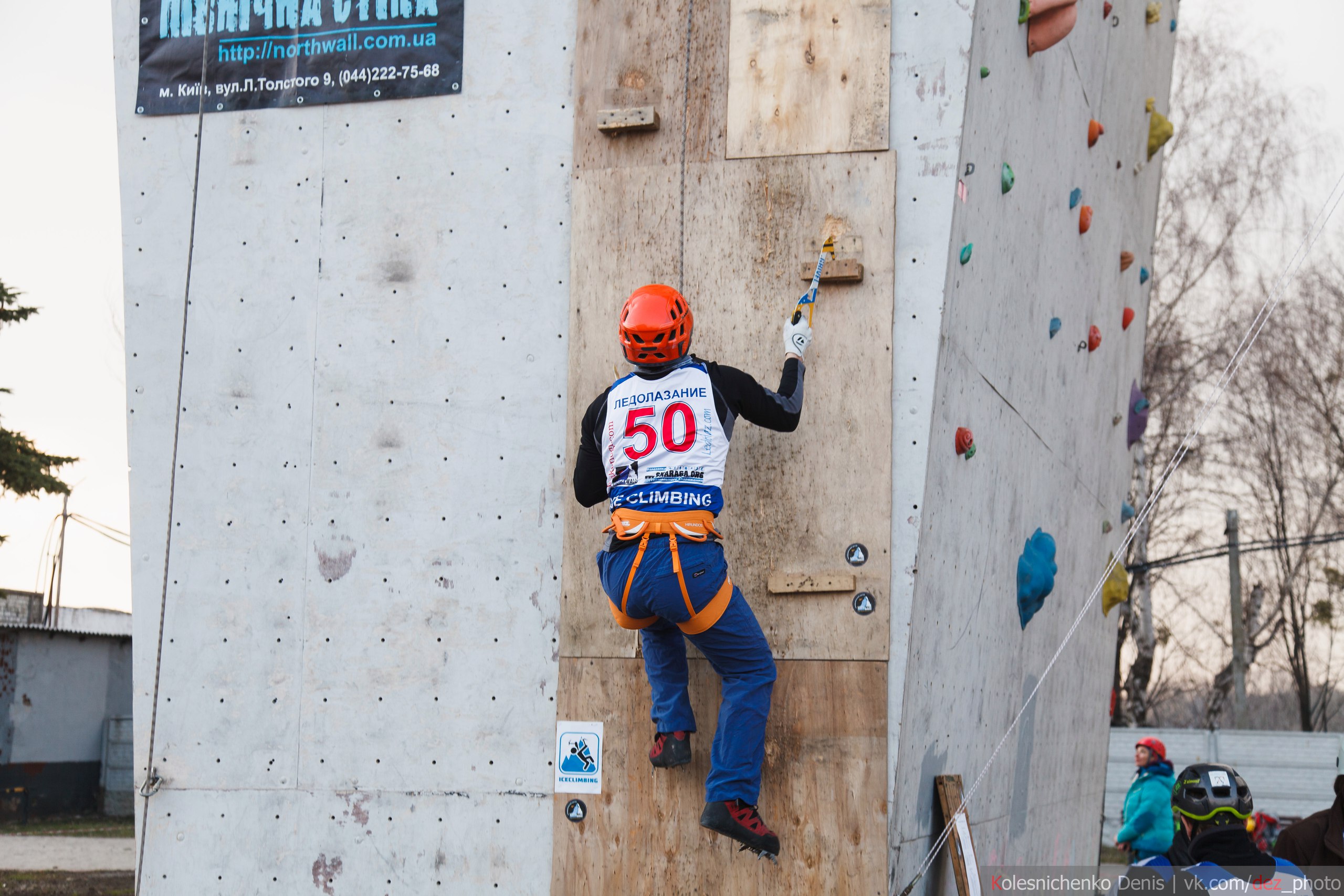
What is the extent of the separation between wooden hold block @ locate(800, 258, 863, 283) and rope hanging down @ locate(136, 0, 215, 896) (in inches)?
103

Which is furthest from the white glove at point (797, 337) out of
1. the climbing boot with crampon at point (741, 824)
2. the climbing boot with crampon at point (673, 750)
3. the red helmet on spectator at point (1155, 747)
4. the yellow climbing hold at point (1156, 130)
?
the yellow climbing hold at point (1156, 130)

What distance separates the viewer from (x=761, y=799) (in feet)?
14.7

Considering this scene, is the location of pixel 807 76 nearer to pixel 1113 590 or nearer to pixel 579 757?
pixel 579 757

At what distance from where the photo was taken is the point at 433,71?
5305 millimetres

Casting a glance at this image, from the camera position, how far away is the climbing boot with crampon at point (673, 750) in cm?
446

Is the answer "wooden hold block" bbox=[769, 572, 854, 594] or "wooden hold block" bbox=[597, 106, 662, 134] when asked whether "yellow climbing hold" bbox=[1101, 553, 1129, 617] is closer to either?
"wooden hold block" bbox=[769, 572, 854, 594]

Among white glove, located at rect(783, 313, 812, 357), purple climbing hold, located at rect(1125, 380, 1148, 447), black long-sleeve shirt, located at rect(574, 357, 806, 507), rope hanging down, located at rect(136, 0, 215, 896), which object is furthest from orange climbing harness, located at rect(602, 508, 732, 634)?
purple climbing hold, located at rect(1125, 380, 1148, 447)

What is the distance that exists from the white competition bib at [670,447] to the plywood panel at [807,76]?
42.0 inches

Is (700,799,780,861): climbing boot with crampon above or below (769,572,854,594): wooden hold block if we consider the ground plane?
below

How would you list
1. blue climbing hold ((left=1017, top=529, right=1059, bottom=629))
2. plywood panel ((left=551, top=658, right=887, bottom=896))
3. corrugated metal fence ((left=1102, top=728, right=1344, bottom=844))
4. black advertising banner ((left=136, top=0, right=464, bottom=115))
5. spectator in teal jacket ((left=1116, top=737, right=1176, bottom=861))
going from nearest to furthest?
plywood panel ((left=551, top=658, right=887, bottom=896)), black advertising banner ((left=136, top=0, right=464, bottom=115)), blue climbing hold ((left=1017, top=529, right=1059, bottom=629)), spectator in teal jacket ((left=1116, top=737, right=1176, bottom=861)), corrugated metal fence ((left=1102, top=728, right=1344, bottom=844))

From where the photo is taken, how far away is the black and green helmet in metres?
3.78

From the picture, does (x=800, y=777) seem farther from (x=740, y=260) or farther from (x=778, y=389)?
(x=740, y=260)

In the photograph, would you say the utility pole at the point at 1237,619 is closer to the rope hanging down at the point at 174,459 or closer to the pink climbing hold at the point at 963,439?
the pink climbing hold at the point at 963,439

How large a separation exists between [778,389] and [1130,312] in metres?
4.56
